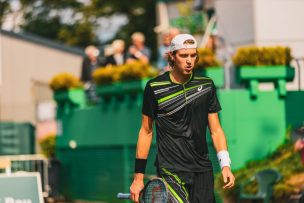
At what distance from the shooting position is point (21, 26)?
Result: 46.0 meters

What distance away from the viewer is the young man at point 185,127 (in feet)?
28.0

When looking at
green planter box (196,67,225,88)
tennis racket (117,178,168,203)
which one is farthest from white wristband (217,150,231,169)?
green planter box (196,67,225,88)

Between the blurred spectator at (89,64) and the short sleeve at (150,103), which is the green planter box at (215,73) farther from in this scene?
the short sleeve at (150,103)

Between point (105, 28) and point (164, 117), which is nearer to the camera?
point (164, 117)

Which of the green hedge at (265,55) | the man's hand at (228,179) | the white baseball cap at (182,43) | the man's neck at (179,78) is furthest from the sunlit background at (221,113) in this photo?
the white baseball cap at (182,43)

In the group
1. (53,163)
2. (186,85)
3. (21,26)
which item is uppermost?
(21,26)

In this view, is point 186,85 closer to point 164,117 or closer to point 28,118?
point 164,117

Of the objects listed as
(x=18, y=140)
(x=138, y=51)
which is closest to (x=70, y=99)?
(x=138, y=51)

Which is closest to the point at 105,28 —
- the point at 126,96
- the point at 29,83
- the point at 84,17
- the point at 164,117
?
the point at 84,17

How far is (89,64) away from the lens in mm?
20406

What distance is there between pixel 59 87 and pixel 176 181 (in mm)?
12598

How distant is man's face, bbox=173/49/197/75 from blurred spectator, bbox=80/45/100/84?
38.3ft

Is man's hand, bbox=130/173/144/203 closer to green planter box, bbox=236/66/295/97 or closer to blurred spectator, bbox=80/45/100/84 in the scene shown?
green planter box, bbox=236/66/295/97

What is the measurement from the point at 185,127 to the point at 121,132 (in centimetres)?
956
